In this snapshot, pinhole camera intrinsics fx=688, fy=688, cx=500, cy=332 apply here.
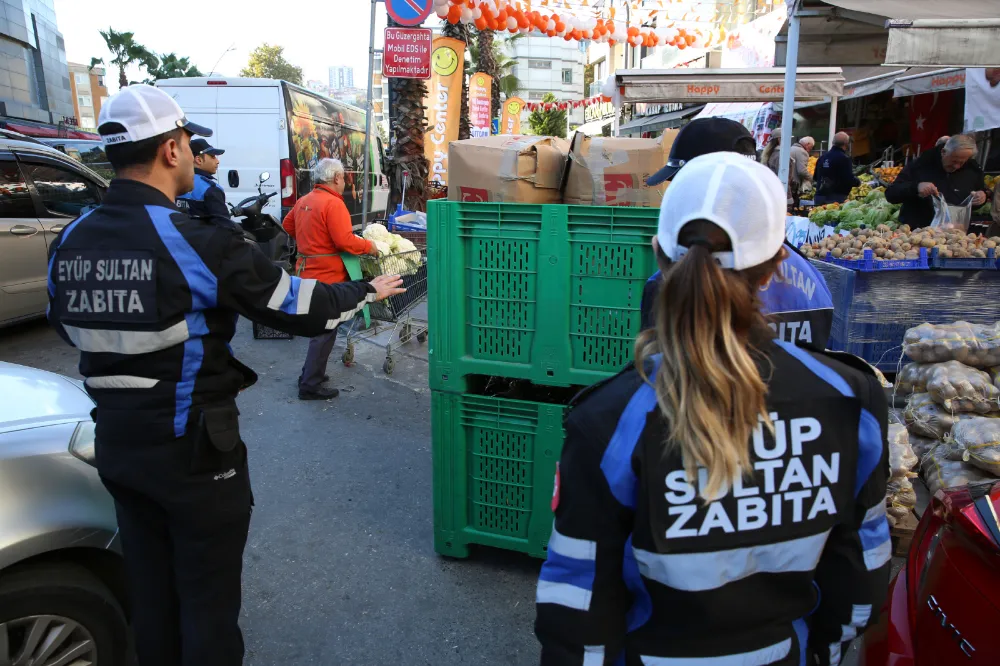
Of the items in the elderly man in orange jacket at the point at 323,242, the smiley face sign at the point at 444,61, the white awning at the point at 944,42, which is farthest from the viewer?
the smiley face sign at the point at 444,61

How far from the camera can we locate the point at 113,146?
82.6 inches

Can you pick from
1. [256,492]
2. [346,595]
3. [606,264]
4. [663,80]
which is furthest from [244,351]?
[663,80]

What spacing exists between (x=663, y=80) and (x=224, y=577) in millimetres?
9035

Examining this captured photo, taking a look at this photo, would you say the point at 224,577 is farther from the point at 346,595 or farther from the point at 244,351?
the point at 244,351

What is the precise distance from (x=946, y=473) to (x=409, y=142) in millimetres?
8926

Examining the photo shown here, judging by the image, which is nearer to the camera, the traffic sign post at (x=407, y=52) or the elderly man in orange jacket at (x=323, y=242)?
the elderly man in orange jacket at (x=323, y=242)

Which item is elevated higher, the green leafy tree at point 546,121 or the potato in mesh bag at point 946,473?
the green leafy tree at point 546,121

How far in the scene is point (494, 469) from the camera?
11.0 feet

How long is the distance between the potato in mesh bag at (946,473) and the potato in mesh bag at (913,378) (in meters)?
0.50

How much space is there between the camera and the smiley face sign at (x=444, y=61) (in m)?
13.0

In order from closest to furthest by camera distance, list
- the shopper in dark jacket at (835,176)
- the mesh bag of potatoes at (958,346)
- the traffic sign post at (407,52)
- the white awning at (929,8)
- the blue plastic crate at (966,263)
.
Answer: the mesh bag of potatoes at (958,346) < the white awning at (929,8) < the blue plastic crate at (966,263) < the traffic sign post at (407,52) < the shopper in dark jacket at (835,176)

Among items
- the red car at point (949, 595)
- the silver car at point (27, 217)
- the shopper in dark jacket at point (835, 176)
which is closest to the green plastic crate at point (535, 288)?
the red car at point (949, 595)

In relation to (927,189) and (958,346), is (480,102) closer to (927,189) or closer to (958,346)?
(927,189)

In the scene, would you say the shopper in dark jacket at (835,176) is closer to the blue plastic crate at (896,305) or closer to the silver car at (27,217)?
the blue plastic crate at (896,305)
